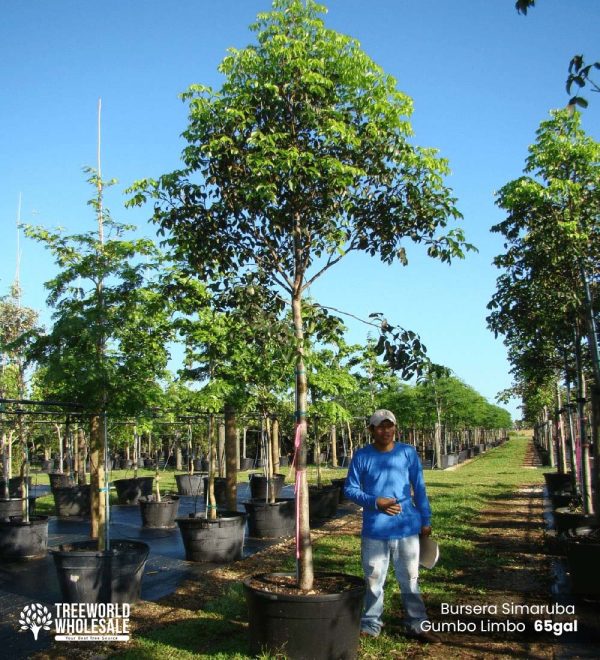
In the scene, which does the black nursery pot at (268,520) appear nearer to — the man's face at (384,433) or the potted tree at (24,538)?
the potted tree at (24,538)

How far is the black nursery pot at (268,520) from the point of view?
1019cm

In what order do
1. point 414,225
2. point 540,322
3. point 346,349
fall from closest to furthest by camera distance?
point 414,225 < point 540,322 < point 346,349

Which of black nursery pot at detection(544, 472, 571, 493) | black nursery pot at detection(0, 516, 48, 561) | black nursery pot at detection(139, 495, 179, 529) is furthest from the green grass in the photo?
black nursery pot at detection(0, 516, 48, 561)

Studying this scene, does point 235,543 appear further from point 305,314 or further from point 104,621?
point 305,314

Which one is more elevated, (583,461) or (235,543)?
(583,461)

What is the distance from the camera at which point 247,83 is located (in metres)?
4.67

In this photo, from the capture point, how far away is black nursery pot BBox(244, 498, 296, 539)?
10188 mm

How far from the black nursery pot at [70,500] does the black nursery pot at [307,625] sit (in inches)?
440

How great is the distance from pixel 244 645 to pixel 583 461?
603cm

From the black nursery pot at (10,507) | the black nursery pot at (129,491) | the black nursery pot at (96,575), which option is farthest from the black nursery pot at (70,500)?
the black nursery pot at (96,575)

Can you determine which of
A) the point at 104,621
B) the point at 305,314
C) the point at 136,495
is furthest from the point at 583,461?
the point at 136,495

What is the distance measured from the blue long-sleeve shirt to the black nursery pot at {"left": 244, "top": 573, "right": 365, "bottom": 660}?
0.54 metres

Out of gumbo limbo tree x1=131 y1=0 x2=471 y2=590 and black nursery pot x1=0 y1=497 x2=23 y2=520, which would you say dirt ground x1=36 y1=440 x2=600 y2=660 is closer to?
gumbo limbo tree x1=131 y1=0 x2=471 y2=590

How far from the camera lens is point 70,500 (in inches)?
559
